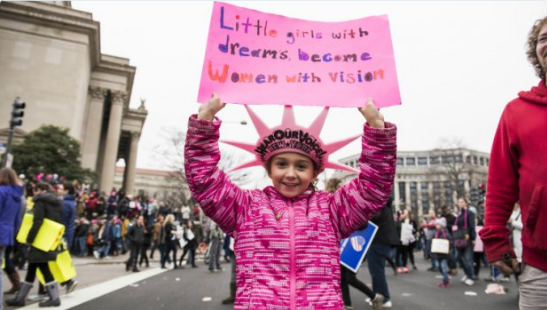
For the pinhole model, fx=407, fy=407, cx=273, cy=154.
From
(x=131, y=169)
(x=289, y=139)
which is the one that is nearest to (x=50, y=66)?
(x=131, y=169)

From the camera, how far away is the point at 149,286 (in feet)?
28.5

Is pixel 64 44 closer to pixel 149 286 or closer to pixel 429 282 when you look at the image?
pixel 149 286

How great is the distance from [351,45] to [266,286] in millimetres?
1550

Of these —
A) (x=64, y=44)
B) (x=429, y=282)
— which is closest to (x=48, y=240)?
(x=429, y=282)

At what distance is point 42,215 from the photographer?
599 cm

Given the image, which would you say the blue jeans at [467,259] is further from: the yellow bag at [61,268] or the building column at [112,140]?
the building column at [112,140]

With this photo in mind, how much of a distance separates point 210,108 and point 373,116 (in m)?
0.89

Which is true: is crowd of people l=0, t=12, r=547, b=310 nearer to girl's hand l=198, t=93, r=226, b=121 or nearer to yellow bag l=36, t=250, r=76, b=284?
girl's hand l=198, t=93, r=226, b=121

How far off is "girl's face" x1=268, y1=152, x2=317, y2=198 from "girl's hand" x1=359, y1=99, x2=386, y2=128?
0.40 m

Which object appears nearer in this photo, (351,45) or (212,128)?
(212,128)

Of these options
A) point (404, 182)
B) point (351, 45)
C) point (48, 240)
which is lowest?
point (48, 240)

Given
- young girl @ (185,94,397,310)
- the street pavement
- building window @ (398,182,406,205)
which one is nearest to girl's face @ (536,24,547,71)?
young girl @ (185,94,397,310)

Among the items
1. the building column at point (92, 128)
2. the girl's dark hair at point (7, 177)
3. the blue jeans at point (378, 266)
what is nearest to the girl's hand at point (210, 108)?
the blue jeans at point (378, 266)

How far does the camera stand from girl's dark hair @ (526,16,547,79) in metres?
2.39
